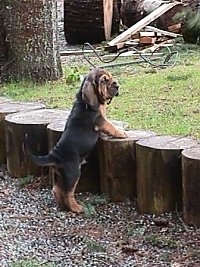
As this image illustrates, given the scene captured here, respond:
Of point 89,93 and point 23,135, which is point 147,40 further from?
point 89,93

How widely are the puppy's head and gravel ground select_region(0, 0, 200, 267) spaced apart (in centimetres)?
70

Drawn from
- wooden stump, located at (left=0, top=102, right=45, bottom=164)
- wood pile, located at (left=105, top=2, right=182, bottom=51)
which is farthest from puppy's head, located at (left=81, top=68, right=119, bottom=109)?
wood pile, located at (left=105, top=2, right=182, bottom=51)

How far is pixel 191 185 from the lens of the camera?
411cm

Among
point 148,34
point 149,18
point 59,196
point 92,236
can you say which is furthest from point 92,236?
point 149,18

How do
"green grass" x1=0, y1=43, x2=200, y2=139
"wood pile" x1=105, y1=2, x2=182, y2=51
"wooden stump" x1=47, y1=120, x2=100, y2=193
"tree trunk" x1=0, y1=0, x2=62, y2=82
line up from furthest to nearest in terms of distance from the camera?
1. "wood pile" x1=105, y1=2, x2=182, y2=51
2. "tree trunk" x1=0, y1=0, x2=62, y2=82
3. "green grass" x1=0, y1=43, x2=200, y2=139
4. "wooden stump" x1=47, y1=120, x2=100, y2=193

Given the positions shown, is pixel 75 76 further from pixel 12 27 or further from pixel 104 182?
pixel 104 182

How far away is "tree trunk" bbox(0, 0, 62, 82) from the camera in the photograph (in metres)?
7.74

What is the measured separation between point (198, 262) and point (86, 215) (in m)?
1.00

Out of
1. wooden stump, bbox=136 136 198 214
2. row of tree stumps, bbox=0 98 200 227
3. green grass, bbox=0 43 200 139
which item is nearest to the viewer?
row of tree stumps, bbox=0 98 200 227

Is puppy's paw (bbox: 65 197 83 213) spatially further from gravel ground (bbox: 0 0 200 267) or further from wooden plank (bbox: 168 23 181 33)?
wooden plank (bbox: 168 23 181 33)

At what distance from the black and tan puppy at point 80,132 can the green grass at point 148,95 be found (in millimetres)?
769

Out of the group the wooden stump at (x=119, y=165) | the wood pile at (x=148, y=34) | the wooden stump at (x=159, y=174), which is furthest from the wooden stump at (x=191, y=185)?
the wood pile at (x=148, y=34)

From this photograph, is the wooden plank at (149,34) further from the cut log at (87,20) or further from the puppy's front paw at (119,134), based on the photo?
the puppy's front paw at (119,134)

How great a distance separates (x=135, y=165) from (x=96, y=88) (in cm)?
58
